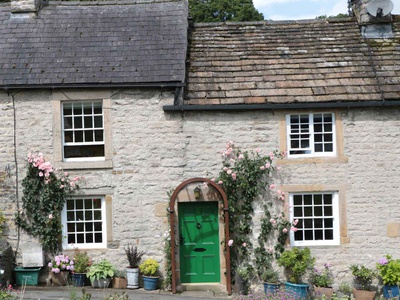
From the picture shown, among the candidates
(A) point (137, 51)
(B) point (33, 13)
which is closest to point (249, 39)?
(A) point (137, 51)

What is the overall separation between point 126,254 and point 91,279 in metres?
0.98

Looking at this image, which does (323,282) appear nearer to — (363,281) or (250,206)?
(363,281)

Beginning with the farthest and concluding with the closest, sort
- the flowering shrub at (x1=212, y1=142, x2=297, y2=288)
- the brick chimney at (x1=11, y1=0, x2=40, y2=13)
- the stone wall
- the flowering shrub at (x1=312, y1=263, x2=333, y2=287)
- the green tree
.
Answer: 1. the green tree
2. the brick chimney at (x1=11, y1=0, x2=40, y2=13)
3. the stone wall
4. the flowering shrub at (x1=212, y1=142, x2=297, y2=288)
5. the flowering shrub at (x1=312, y1=263, x2=333, y2=287)

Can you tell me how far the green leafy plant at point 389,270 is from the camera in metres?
11.6

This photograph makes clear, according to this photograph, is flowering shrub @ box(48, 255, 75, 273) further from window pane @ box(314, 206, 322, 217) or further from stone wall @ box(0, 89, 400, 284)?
window pane @ box(314, 206, 322, 217)

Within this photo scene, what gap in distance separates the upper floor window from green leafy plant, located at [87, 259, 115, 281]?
2.54 metres

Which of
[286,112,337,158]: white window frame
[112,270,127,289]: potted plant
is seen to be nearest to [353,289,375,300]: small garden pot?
[286,112,337,158]: white window frame

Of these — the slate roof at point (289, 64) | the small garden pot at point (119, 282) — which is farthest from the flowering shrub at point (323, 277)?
the small garden pot at point (119, 282)

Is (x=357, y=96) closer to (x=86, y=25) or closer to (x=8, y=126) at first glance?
(x=86, y=25)

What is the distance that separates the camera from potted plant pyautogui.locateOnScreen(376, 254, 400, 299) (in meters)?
11.6

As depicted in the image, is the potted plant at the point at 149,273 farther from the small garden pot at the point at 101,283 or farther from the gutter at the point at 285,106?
the gutter at the point at 285,106

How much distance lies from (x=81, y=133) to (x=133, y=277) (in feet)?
12.2

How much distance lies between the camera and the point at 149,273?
39.3 feet

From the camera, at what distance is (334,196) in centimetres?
1238
